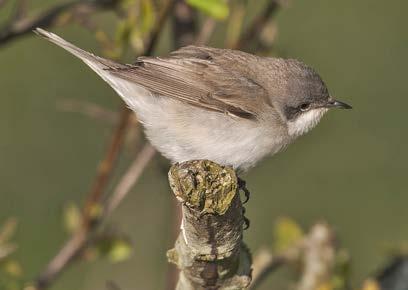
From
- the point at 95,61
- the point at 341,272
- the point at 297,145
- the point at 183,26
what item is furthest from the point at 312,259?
the point at 297,145

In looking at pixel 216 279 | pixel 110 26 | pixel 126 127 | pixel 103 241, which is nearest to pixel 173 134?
pixel 126 127

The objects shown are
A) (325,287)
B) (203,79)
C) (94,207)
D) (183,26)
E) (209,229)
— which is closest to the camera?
(209,229)

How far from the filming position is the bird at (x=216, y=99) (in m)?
4.96

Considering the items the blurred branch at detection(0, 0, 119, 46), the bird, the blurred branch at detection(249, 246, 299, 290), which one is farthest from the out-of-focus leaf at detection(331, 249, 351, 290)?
the blurred branch at detection(0, 0, 119, 46)

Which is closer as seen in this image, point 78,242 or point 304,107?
point 78,242

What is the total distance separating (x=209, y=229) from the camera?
12.3 feet

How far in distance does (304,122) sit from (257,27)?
2.03ft

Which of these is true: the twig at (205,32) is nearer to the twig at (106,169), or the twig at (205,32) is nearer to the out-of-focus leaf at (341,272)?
the twig at (106,169)

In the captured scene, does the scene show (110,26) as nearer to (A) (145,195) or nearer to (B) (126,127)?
(A) (145,195)

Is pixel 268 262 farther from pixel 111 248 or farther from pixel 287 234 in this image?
pixel 111 248

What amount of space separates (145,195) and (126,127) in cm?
209

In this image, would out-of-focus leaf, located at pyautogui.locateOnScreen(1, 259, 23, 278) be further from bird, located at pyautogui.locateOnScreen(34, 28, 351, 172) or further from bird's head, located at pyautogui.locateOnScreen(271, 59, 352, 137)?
bird's head, located at pyautogui.locateOnScreen(271, 59, 352, 137)

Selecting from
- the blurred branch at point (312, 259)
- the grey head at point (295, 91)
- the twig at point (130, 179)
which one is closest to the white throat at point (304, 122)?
the grey head at point (295, 91)

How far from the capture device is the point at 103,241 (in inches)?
200
